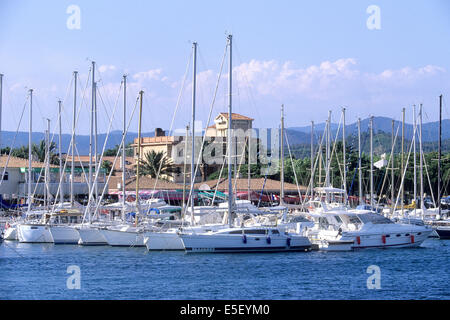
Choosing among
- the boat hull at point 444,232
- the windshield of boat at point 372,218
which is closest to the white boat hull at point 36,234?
the windshield of boat at point 372,218

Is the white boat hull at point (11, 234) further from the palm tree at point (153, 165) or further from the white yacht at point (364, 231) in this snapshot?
the palm tree at point (153, 165)

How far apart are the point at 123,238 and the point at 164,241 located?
4491 millimetres

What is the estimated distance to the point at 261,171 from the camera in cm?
9450

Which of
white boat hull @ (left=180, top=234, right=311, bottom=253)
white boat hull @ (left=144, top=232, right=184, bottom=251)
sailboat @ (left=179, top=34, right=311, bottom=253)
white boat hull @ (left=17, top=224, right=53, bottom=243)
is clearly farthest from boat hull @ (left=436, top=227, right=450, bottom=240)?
white boat hull @ (left=17, top=224, right=53, bottom=243)

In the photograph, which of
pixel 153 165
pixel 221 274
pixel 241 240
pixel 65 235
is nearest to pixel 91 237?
pixel 65 235

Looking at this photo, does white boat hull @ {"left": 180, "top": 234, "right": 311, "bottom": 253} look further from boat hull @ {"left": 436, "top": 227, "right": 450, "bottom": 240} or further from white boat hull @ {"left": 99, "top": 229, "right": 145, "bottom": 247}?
boat hull @ {"left": 436, "top": 227, "right": 450, "bottom": 240}

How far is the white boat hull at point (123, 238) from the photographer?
47.3m

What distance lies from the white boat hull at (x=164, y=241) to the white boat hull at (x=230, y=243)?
146cm

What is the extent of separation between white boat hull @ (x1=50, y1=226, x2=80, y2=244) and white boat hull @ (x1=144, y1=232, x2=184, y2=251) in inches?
344

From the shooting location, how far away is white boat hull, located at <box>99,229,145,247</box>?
47.3 metres

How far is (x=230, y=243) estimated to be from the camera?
42750 millimetres

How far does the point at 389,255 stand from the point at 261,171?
51280mm
